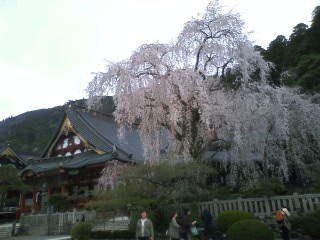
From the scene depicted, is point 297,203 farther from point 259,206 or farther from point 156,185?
point 156,185

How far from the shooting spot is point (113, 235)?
49.0 feet

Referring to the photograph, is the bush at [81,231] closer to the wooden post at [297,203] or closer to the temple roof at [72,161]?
the wooden post at [297,203]

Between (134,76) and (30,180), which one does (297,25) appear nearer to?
(134,76)

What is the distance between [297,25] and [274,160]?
1847 centimetres

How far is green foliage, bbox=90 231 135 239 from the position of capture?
46.7 ft

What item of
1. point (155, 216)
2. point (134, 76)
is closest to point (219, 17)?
point (134, 76)

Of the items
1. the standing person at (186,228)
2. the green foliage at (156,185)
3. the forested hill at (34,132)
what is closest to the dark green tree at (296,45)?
the green foliage at (156,185)

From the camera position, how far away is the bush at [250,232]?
1023cm

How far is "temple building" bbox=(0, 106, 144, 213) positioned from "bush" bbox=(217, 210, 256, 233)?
39.0 feet

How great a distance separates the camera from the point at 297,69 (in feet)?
72.3

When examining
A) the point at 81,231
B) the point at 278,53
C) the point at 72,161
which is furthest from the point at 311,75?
the point at 72,161

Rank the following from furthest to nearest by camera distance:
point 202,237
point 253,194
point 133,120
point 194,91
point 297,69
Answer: point 297,69 < point 133,120 < point 194,91 < point 253,194 < point 202,237

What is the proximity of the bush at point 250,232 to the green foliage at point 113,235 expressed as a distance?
200 inches

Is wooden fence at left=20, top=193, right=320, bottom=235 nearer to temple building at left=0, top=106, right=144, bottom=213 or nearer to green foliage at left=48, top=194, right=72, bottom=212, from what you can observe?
green foliage at left=48, top=194, right=72, bottom=212
